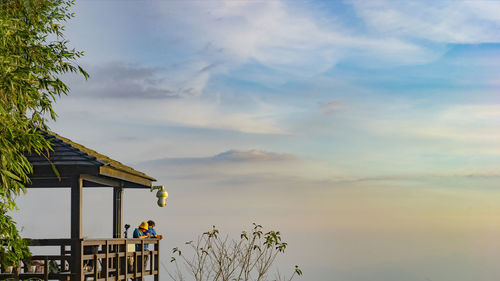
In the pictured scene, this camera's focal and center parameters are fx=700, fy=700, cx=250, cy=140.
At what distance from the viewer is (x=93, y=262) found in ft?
49.7

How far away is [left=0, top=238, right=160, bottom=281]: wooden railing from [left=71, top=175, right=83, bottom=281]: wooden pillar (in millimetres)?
20

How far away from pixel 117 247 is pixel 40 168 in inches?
114

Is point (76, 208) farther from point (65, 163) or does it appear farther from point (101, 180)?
point (101, 180)

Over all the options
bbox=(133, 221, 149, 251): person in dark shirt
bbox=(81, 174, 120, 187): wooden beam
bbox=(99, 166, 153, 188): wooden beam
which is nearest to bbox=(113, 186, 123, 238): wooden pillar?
bbox=(81, 174, 120, 187): wooden beam

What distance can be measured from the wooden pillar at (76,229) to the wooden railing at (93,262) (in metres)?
0.02

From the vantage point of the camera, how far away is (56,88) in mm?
16734

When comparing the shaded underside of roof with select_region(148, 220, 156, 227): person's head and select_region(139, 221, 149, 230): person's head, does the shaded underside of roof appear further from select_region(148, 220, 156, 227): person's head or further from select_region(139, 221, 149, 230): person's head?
select_region(148, 220, 156, 227): person's head

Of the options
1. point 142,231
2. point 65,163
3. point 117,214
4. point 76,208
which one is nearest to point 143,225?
point 142,231

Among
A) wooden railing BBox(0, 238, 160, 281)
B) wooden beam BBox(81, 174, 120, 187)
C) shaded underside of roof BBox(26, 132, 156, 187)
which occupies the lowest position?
wooden railing BBox(0, 238, 160, 281)

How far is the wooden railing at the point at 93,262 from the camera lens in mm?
14406

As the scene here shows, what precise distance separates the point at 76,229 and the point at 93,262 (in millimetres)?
983

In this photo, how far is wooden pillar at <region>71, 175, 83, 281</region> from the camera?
14.3 m

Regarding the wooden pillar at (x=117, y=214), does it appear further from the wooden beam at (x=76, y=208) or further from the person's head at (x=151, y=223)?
the wooden beam at (x=76, y=208)

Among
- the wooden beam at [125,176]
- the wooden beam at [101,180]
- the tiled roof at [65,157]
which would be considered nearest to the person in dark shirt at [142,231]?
the wooden beam at [125,176]
